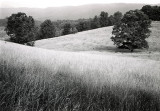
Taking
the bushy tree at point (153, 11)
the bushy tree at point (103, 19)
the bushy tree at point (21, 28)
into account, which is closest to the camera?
the bushy tree at point (21, 28)

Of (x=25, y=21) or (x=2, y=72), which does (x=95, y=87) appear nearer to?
(x=2, y=72)

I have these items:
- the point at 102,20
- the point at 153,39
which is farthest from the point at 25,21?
the point at 102,20

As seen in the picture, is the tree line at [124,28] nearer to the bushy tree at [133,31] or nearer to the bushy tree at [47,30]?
the bushy tree at [133,31]

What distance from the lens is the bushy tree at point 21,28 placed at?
46.1 meters

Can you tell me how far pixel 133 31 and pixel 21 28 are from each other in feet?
81.3

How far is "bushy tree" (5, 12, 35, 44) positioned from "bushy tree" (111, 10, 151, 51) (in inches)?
811

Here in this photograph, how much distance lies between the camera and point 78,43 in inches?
1852

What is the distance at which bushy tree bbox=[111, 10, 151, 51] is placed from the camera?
35188 mm

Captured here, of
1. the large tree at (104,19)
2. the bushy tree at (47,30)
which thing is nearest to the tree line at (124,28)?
the large tree at (104,19)

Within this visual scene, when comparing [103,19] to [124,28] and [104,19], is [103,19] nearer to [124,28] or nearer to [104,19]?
[104,19]

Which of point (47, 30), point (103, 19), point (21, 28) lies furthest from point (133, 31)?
point (103, 19)

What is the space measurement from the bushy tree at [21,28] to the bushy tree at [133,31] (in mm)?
20593

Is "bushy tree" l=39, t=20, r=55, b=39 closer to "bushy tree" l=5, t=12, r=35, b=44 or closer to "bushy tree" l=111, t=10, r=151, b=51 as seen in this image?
"bushy tree" l=5, t=12, r=35, b=44

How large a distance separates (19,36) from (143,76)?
4237 cm
